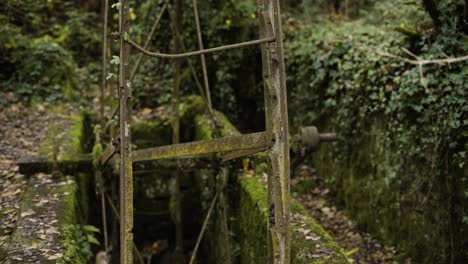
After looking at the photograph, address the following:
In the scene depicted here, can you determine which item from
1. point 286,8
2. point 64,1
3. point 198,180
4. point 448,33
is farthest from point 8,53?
point 448,33

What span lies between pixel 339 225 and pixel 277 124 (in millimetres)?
3974

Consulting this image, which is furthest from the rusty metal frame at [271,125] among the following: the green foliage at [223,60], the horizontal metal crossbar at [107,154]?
the green foliage at [223,60]

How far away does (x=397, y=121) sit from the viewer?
18.1ft

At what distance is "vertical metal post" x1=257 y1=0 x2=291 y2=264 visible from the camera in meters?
3.00

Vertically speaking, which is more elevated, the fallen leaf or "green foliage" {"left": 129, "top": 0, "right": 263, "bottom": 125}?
"green foliage" {"left": 129, "top": 0, "right": 263, "bottom": 125}

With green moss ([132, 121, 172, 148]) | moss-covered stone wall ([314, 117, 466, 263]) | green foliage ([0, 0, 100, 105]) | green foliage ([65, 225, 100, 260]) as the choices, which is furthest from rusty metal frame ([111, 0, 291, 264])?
green foliage ([0, 0, 100, 105])

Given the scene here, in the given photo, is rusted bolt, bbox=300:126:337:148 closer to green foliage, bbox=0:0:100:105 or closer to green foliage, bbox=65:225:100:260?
green foliage, bbox=65:225:100:260

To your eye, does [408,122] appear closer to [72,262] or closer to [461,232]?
[461,232]

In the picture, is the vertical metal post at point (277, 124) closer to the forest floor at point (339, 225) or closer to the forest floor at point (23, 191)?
Answer: the forest floor at point (23, 191)

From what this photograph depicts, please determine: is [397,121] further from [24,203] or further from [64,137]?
[64,137]

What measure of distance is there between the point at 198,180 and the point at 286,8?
15.1 ft

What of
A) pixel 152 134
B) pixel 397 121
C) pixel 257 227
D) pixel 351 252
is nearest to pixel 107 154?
pixel 257 227

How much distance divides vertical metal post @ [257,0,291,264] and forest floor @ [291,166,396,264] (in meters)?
2.97

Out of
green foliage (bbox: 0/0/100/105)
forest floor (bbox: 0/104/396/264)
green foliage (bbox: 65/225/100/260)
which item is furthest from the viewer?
green foliage (bbox: 0/0/100/105)
